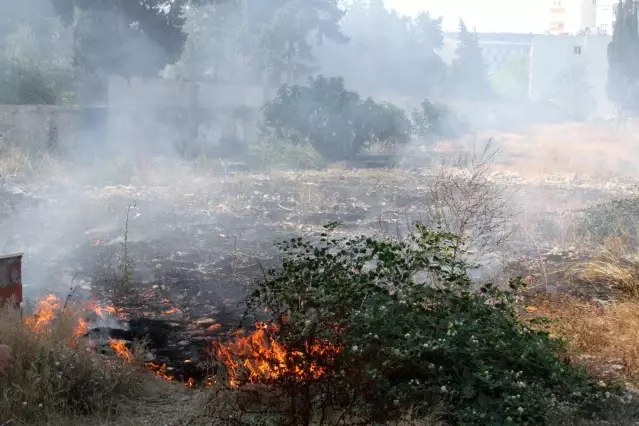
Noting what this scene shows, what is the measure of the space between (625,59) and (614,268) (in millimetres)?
26511

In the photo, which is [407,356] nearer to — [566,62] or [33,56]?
[33,56]

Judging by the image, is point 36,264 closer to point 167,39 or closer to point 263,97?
point 167,39

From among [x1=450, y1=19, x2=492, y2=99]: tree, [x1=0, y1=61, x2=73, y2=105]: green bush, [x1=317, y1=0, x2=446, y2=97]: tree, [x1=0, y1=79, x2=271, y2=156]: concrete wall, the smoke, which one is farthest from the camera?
[x1=450, y1=19, x2=492, y2=99]: tree

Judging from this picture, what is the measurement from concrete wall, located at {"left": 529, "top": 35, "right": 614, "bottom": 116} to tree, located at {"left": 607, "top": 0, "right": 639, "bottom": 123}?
27.2ft

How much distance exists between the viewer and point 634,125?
26.6 metres

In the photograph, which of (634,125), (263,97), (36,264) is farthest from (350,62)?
(36,264)

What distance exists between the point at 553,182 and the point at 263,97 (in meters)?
10.9

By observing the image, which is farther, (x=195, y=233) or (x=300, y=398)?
(x=195, y=233)

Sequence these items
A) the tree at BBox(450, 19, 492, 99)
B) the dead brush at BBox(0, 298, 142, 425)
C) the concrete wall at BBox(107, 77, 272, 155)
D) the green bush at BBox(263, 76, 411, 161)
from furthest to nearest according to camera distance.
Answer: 1. the tree at BBox(450, 19, 492, 99)
2. the green bush at BBox(263, 76, 411, 161)
3. the concrete wall at BBox(107, 77, 272, 155)
4. the dead brush at BBox(0, 298, 142, 425)

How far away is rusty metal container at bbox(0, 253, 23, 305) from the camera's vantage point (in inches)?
188

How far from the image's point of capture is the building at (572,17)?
5003 cm

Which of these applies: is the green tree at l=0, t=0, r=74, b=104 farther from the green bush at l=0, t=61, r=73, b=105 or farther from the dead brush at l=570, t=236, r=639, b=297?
the dead brush at l=570, t=236, r=639, b=297

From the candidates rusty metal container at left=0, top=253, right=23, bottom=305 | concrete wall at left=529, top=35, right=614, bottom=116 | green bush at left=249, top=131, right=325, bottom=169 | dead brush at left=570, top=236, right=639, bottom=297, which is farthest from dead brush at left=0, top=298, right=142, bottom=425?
concrete wall at left=529, top=35, right=614, bottom=116

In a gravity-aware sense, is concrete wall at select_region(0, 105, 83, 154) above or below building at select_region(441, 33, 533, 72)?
below
